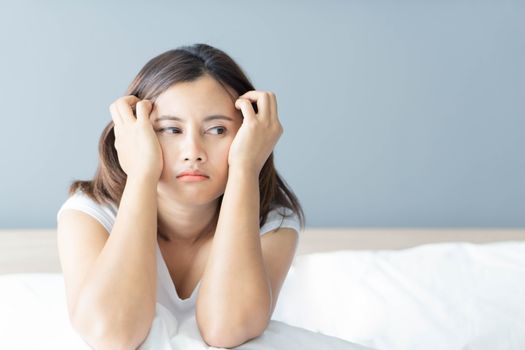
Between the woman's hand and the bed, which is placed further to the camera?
the bed

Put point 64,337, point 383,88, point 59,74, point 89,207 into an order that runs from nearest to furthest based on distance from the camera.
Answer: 1. point 64,337
2. point 89,207
3. point 59,74
4. point 383,88

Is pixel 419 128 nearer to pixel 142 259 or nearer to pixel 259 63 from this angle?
pixel 259 63

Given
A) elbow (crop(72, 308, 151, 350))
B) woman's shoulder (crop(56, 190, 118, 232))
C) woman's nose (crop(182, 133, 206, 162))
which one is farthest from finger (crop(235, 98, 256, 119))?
elbow (crop(72, 308, 151, 350))

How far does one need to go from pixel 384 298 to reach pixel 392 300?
2cm

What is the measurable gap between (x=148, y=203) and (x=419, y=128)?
1.35m

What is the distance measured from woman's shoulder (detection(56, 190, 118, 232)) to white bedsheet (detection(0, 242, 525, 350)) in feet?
0.75

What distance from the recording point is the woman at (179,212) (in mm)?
1224

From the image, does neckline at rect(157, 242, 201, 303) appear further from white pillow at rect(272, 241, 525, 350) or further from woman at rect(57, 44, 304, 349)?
white pillow at rect(272, 241, 525, 350)

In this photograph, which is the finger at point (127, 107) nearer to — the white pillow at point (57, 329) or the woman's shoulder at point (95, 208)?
the woman's shoulder at point (95, 208)

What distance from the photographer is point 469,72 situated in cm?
242

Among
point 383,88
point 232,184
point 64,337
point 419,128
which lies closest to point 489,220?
point 419,128

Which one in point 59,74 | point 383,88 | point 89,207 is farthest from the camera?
point 383,88

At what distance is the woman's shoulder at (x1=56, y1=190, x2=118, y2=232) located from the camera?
142 centimetres

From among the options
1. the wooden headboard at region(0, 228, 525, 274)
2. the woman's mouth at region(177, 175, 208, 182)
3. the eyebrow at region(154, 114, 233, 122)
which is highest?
the eyebrow at region(154, 114, 233, 122)
